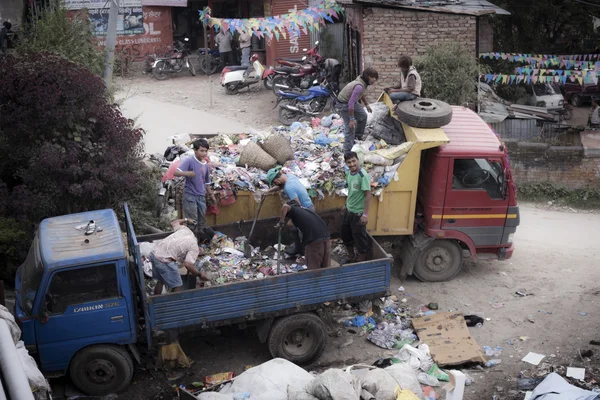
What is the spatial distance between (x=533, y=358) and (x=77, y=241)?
5242 millimetres

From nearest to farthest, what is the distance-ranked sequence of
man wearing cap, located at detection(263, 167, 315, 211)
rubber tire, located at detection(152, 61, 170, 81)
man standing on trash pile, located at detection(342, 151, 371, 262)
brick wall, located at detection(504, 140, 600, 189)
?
1. man wearing cap, located at detection(263, 167, 315, 211)
2. man standing on trash pile, located at detection(342, 151, 371, 262)
3. brick wall, located at detection(504, 140, 600, 189)
4. rubber tire, located at detection(152, 61, 170, 81)

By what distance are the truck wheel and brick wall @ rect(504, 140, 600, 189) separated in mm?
7750

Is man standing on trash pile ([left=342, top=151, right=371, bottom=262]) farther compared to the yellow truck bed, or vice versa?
the yellow truck bed

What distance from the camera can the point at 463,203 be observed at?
919 centimetres

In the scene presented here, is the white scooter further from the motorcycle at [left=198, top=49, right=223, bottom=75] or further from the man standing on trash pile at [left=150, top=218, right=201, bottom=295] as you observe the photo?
the man standing on trash pile at [left=150, top=218, right=201, bottom=295]

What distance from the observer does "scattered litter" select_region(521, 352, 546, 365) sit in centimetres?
771

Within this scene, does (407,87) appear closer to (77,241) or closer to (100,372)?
(77,241)

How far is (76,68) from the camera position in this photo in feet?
29.2

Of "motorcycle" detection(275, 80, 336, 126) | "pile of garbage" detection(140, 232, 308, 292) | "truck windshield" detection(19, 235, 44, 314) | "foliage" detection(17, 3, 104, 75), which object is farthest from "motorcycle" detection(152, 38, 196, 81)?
"truck windshield" detection(19, 235, 44, 314)

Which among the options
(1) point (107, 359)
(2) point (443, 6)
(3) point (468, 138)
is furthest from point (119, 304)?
(2) point (443, 6)


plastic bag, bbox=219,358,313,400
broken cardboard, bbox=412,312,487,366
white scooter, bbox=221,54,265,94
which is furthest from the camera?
white scooter, bbox=221,54,265,94

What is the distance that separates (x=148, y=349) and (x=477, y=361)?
3705 millimetres

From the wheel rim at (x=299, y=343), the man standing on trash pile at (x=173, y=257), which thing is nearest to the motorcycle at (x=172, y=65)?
the man standing on trash pile at (x=173, y=257)

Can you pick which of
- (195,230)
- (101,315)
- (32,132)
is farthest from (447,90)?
(101,315)
